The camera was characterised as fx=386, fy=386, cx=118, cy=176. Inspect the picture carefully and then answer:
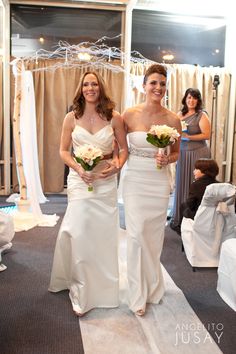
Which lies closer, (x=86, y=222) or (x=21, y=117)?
(x=86, y=222)

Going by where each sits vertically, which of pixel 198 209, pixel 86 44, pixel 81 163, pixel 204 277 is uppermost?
pixel 86 44

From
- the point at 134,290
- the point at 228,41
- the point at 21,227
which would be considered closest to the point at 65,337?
the point at 134,290

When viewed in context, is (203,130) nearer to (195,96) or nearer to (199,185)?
(195,96)

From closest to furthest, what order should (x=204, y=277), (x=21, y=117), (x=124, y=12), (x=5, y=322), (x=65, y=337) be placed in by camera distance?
(x=65, y=337)
(x=5, y=322)
(x=204, y=277)
(x=21, y=117)
(x=124, y=12)

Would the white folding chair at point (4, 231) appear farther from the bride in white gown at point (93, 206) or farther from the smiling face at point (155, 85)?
the smiling face at point (155, 85)

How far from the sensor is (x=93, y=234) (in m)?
2.90

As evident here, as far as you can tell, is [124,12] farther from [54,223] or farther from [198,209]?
[198,209]

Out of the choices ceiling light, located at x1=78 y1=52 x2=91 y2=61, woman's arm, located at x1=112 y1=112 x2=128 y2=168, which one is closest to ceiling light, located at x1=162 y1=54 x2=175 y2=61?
ceiling light, located at x1=78 y1=52 x2=91 y2=61

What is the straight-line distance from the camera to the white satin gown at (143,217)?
114 inches

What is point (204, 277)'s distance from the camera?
143 inches

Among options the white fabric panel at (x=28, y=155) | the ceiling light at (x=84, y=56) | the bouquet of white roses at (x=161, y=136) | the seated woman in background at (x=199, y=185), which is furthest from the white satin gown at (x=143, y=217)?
the ceiling light at (x=84, y=56)

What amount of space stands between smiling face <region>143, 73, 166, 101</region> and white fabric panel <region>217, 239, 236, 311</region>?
1328mm

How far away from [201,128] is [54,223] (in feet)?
7.73

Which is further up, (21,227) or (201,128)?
(201,128)
